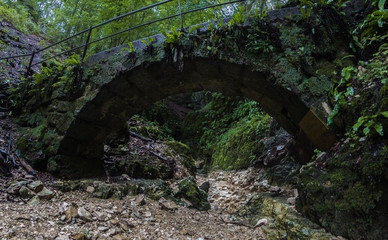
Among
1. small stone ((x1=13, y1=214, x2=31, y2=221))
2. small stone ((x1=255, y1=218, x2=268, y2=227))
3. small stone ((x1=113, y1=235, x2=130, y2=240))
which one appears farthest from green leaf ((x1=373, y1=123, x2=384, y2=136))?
small stone ((x1=13, y1=214, x2=31, y2=221))

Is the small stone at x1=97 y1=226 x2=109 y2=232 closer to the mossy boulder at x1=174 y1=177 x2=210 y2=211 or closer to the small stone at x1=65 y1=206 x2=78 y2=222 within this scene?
the small stone at x1=65 y1=206 x2=78 y2=222

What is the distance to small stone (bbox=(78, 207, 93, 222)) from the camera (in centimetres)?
301

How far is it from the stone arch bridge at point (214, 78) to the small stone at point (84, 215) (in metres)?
2.16

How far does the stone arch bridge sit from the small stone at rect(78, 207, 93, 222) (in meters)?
2.16

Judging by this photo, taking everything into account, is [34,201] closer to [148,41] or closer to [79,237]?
[79,237]

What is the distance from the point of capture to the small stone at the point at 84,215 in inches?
118

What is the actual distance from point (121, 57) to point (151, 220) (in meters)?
3.09

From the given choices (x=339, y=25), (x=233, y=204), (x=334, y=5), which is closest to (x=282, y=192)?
(x=233, y=204)

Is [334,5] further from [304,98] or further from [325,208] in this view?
[325,208]

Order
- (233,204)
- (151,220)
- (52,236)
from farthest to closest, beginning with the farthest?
(233,204) → (151,220) → (52,236)

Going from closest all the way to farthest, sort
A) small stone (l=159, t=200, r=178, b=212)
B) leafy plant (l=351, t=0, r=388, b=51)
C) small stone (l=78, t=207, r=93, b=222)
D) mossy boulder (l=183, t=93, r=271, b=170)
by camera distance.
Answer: leafy plant (l=351, t=0, r=388, b=51) < small stone (l=78, t=207, r=93, b=222) < small stone (l=159, t=200, r=178, b=212) < mossy boulder (l=183, t=93, r=271, b=170)

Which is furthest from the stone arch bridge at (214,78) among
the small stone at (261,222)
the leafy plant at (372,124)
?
the small stone at (261,222)

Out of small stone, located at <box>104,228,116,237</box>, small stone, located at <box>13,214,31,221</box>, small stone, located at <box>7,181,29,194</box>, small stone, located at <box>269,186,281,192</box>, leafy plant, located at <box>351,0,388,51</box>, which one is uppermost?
leafy plant, located at <box>351,0,388,51</box>

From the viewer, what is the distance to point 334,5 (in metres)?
3.69
